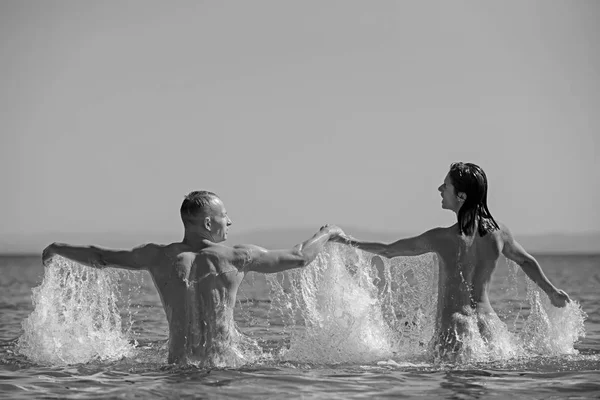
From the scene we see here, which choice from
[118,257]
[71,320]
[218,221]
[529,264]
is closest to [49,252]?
[118,257]

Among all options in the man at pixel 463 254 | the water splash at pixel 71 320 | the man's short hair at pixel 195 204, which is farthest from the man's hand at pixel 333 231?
the water splash at pixel 71 320

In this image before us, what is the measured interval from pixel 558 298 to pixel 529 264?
608mm

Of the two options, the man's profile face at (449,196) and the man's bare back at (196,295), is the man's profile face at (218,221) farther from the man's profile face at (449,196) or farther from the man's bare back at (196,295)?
the man's profile face at (449,196)

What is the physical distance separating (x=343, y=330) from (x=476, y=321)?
5.08 feet

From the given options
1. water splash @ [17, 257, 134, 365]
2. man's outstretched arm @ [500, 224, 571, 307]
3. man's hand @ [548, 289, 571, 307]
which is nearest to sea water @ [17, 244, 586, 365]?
water splash @ [17, 257, 134, 365]

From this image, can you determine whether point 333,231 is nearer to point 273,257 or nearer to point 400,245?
point 400,245

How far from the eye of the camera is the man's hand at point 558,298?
9.18 m

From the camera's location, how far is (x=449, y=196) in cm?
852

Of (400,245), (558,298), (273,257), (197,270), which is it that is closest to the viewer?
(197,270)

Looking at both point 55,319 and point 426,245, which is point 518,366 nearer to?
point 426,245

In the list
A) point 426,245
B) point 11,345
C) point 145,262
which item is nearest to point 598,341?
point 426,245

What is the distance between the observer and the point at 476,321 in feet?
27.7

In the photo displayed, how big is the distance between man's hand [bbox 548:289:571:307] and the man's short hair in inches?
156

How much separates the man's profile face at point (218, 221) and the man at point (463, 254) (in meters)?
2.07
